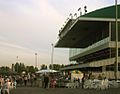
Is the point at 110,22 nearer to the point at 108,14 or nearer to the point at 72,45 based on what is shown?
the point at 108,14

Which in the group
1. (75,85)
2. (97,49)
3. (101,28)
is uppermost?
(101,28)

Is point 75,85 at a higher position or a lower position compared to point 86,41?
lower

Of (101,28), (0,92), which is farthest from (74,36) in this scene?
(0,92)

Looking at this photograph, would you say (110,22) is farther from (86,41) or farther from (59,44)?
(59,44)

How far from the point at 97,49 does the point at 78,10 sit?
11.0 m

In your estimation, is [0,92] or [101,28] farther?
[101,28]

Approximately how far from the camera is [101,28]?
2657 inches

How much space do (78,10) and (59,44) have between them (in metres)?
23.2

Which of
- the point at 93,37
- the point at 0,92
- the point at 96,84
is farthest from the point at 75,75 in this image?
the point at 93,37

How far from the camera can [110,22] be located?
6034 centimetres

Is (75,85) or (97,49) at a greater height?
(97,49)

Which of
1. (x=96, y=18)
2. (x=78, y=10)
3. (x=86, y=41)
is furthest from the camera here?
(x=86, y=41)

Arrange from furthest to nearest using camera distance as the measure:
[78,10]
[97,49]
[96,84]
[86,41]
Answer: [86,41] < [78,10] < [97,49] < [96,84]

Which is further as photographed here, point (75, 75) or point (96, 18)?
point (96, 18)
